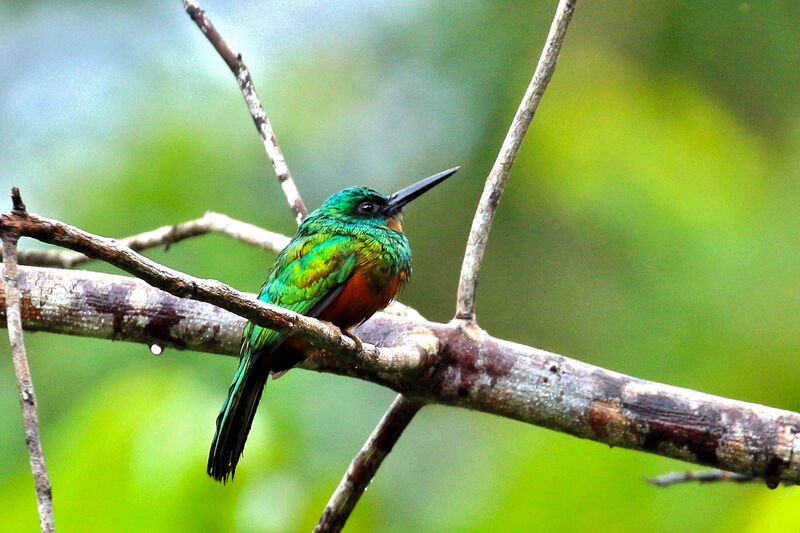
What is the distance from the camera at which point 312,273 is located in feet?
8.32

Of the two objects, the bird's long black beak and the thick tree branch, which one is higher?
the bird's long black beak

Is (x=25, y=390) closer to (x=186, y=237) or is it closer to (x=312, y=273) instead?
(x=312, y=273)

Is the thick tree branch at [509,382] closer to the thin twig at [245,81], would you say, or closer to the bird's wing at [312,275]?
the bird's wing at [312,275]

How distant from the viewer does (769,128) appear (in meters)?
4.78

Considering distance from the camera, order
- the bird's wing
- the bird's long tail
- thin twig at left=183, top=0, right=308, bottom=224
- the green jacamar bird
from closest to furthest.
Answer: the bird's long tail → the green jacamar bird → the bird's wing → thin twig at left=183, top=0, right=308, bottom=224

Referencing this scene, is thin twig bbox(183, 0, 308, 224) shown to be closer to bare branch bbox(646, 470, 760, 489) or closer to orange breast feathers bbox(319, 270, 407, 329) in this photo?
orange breast feathers bbox(319, 270, 407, 329)

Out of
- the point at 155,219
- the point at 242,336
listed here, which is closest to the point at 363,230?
the point at 242,336

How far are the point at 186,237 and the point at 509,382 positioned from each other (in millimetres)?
1230

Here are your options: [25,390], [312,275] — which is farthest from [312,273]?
[25,390]

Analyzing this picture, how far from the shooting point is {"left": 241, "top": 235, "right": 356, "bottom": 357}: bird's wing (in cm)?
252

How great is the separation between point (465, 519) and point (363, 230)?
86cm

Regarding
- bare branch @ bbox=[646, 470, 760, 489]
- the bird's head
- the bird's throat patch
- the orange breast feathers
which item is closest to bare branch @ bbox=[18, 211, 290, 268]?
the bird's head

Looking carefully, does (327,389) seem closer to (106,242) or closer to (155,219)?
(155,219)

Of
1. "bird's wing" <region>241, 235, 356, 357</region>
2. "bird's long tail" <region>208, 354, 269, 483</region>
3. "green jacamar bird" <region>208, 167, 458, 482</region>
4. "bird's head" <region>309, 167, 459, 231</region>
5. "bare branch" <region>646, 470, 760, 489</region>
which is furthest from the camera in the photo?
"bird's head" <region>309, 167, 459, 231</region>
